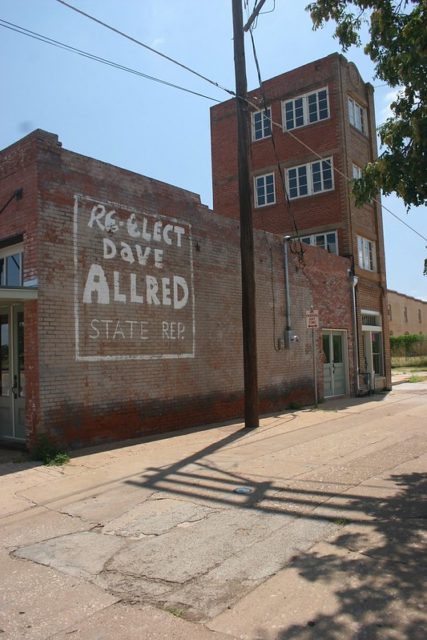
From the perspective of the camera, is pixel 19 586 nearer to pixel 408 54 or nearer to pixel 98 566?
pixel 98 566

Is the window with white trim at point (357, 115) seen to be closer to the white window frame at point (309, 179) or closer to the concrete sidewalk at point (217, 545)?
the white window frame at point (309, 179)

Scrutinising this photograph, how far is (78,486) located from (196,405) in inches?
225

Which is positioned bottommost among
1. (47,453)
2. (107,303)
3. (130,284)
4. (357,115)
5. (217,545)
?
(217,545)

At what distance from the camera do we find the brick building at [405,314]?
59.0 metres

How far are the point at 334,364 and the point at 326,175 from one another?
7.54m

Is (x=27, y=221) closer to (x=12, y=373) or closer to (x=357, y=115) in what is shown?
(x=12, y=373)

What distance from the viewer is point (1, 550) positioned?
5395mm

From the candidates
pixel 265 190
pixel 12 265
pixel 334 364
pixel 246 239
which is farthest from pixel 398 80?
pixel 265 190

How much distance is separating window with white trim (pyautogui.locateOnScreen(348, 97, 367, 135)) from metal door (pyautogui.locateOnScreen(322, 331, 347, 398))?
8.92 m

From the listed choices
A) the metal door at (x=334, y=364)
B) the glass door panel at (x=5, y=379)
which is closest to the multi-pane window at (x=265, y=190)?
the metal door at (x=334, y=364)

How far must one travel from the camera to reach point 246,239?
1239 centimetres

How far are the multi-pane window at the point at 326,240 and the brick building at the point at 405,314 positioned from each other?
36266 millimetres

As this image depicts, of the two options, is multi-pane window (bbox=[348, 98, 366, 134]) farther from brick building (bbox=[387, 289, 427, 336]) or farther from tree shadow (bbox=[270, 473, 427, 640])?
brick building (bbox=[387, 289, 427, 336])

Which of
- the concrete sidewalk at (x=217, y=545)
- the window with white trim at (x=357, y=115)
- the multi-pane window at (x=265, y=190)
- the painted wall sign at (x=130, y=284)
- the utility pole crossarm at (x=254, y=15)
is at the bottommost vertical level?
the concrete sidewalk at (x=217, y=545)
